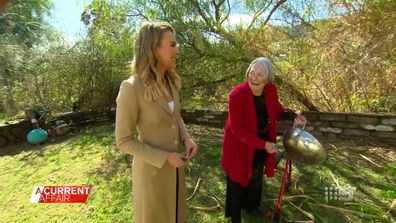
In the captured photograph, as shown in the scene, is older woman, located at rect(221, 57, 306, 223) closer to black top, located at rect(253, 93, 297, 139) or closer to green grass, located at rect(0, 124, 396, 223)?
black top, located at rect(253, 93, 297, 139)

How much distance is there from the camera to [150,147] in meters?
1.99

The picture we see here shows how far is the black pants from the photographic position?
3.14 m


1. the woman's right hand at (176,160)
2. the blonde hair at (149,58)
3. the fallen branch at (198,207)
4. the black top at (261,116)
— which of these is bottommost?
the fallen branch at (198,207)

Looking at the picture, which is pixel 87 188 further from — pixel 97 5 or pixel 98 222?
pixel 97 5

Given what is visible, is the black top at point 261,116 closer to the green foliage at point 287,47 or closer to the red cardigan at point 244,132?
the red cardigan at point 244,132

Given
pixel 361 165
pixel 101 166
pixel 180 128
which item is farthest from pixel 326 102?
pixel 180 128

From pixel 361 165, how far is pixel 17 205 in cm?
435

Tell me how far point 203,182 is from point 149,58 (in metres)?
2.60

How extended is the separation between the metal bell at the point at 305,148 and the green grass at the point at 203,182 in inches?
33.0

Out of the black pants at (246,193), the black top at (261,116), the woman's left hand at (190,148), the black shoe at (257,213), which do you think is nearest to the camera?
the woman's left hand at (190,148)

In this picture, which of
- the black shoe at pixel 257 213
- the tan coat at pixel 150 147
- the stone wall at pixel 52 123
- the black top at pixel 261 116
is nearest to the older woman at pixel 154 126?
the tan coat at pixel 150 147

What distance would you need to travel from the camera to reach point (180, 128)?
7.47 feet

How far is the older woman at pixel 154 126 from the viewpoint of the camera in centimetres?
193

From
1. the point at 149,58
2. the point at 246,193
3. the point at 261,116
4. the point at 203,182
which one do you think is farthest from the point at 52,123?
the point at 149,58
